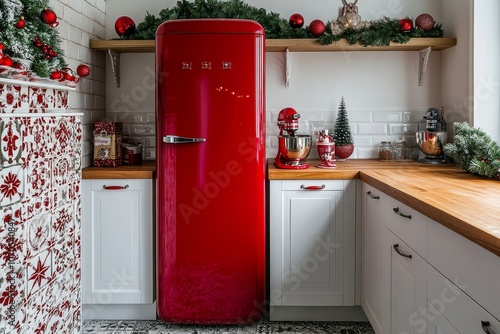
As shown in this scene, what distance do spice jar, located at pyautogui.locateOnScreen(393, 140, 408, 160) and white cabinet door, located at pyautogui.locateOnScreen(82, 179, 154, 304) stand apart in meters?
1.60

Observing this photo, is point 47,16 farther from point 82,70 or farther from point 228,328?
point 228,328

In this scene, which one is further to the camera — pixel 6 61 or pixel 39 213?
pixel 39 213

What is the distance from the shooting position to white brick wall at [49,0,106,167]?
2701 mm

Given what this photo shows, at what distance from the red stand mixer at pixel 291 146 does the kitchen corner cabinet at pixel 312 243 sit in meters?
0.15

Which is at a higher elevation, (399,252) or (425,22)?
(425,22)

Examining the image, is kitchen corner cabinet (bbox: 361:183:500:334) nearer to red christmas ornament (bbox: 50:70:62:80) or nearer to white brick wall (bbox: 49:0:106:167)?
red christmas ornament (bbox: 50:70:62:80)

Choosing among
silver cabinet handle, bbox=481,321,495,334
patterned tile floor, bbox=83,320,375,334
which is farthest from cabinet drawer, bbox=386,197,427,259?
patterned tile floor, bbox=83,320,375,334

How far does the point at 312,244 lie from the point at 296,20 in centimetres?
136

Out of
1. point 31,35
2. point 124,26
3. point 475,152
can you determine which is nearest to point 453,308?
point 475,152

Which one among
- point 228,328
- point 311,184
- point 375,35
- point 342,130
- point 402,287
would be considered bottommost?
point 228,328

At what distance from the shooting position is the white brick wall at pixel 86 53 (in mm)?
2701

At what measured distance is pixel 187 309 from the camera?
276cm

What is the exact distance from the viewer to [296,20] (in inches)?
120

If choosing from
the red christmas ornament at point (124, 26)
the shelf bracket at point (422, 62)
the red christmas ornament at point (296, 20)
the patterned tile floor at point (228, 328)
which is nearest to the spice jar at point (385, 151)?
the shelf bracket at point (422, 62)
